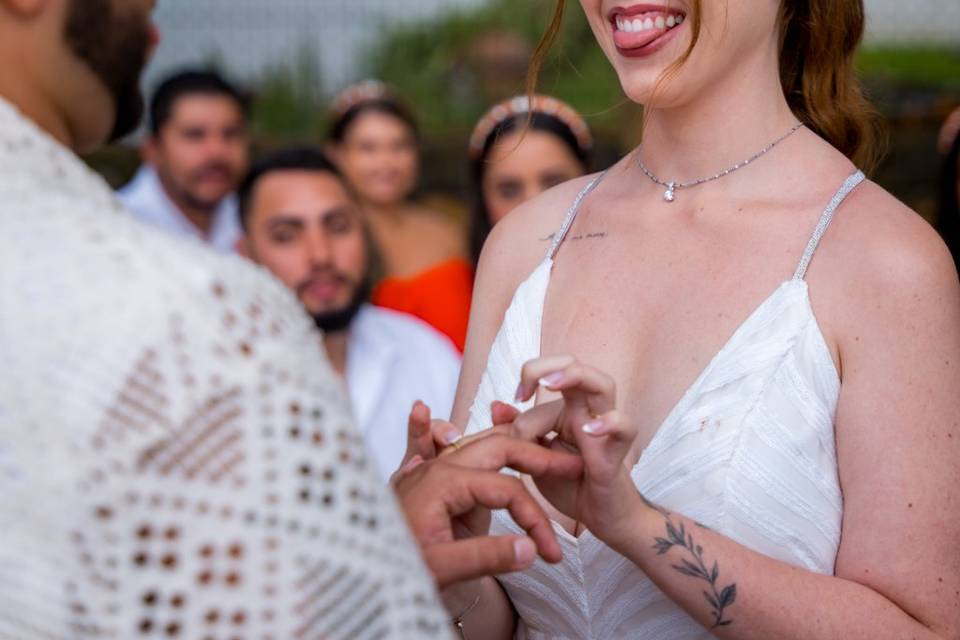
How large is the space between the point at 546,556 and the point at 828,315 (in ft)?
1.92

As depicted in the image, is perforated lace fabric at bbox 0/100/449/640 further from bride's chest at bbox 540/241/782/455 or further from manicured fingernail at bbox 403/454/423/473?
bride's chest at bbox 540/241/782/455

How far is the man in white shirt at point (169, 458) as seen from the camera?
1234 millimetres

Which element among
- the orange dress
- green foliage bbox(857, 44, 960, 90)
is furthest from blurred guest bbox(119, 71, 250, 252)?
green foliage bbox(857, 44, 960, 90)

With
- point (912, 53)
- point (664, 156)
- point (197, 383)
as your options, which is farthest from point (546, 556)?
point (912, 53)

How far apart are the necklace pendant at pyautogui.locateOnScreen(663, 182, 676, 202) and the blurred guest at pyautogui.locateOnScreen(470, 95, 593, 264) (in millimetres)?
3051

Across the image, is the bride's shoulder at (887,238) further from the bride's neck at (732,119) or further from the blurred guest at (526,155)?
the blurred guest at (526,155)

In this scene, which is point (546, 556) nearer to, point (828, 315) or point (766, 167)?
point (828, 315)

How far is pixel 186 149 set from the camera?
659cm

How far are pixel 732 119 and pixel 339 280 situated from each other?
2.88 m

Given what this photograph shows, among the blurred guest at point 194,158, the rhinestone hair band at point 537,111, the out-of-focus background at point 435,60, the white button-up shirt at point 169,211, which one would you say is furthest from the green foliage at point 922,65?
the white button-up shirt at point 169,211

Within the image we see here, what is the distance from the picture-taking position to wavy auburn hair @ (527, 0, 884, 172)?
90.1 inches

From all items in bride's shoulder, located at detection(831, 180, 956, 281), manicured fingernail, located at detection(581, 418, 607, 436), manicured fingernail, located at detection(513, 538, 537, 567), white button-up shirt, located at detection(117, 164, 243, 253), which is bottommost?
white button-up shirt, located at detection(117, 164, 243, 253)

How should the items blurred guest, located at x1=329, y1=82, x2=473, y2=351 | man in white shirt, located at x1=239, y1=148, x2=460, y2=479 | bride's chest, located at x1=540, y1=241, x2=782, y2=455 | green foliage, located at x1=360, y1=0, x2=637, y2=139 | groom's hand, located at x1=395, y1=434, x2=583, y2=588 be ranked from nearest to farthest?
1. groom's hand, located at x1=395, y1=434, x2=583, y2=588
2. bride's chest, located at x1=540, y1=241, x2=782, y2=455
3. man in white shirt, located at x1=239, y1=148, x2=460, y2=479
4. blurred guest, located at x1=329, y1=82, x2=473, y2=351
5. green foliage, located at x1=360, y1=0, x2=637, y2=139

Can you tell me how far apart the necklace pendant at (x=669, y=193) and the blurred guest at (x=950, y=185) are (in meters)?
2.18
